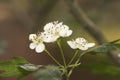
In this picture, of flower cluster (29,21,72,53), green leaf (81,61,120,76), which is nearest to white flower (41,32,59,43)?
flower cluster (29,21,72,53)

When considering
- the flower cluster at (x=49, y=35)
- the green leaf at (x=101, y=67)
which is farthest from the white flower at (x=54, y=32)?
the green leaf at (x=101, y=67)

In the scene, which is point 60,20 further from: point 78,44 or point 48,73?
point 48,73

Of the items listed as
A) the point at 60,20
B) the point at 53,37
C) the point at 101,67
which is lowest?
the point at 101,67

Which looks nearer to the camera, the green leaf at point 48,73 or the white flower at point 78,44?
the green leaf at point 48,73

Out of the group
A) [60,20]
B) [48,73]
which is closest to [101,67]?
[48,73]

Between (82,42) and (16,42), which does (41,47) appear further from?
(16,42)

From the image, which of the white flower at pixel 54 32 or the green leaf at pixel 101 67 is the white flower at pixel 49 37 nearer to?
the white flower at pixel 54 32

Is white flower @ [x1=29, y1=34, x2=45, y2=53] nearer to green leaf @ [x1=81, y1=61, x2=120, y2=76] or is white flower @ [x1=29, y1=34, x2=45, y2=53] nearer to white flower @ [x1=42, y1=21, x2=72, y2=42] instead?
white flower @ [x1=42, y1=21, x2=72, y2=42]
